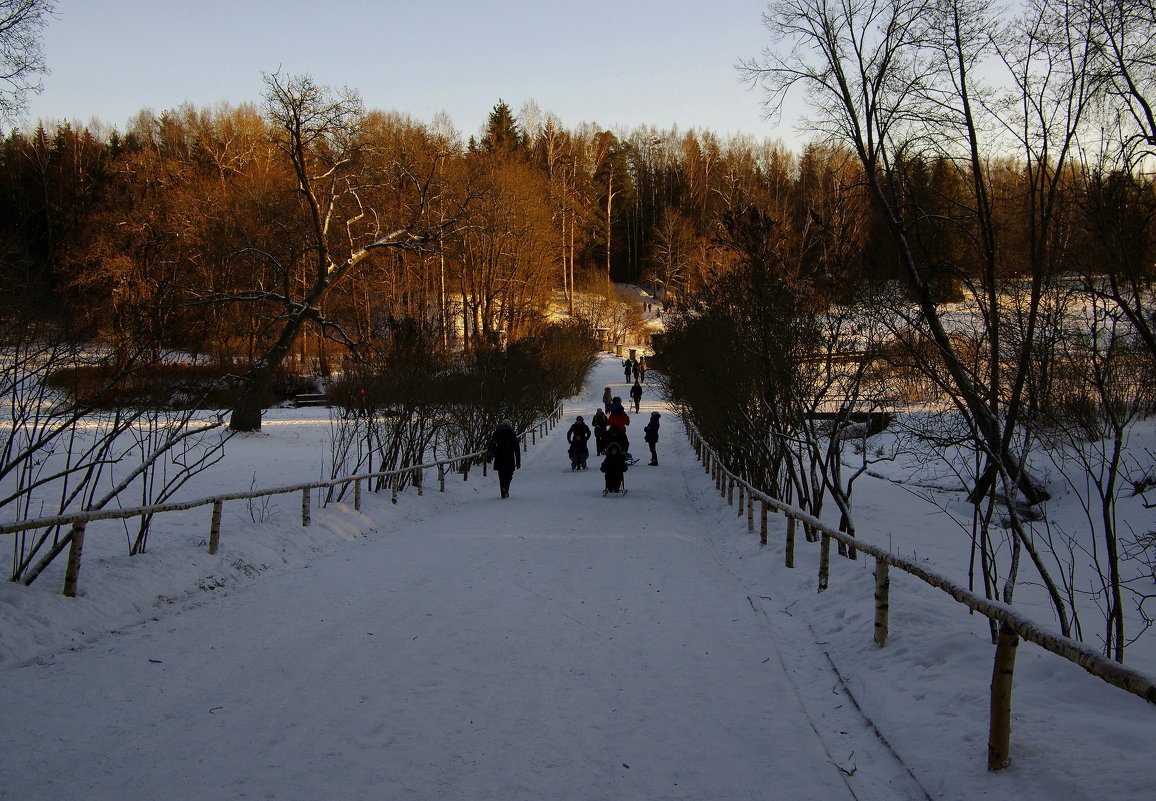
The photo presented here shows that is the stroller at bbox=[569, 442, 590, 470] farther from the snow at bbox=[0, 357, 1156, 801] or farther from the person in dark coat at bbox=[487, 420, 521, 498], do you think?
the snow at bbox=[0, 357, 1156, 801]

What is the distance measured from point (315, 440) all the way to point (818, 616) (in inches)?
1150

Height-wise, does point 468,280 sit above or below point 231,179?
below

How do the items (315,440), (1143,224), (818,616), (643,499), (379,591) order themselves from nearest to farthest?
(1143,224), (818,616), (379,591), (643,499), (315,440)

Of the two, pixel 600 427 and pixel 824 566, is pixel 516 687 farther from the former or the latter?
pixel 600 427

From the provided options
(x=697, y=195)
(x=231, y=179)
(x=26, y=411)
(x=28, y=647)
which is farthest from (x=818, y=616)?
(x=697, y=195)

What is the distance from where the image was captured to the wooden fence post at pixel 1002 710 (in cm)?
421

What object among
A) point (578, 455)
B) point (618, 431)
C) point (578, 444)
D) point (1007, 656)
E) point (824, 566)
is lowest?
point (578, 455)

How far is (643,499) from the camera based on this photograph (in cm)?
1970

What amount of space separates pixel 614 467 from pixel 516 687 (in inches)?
558

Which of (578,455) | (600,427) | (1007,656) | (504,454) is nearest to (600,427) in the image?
(600,427)

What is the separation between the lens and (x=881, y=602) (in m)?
6.83

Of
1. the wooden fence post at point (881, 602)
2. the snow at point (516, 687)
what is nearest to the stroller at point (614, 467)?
the snow at point (516, 687)

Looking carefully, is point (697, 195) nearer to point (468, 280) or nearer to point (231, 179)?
point (468, 280)

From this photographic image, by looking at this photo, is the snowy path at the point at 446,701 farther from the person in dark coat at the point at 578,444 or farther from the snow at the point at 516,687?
the person in dark coat at the point at 578,444
